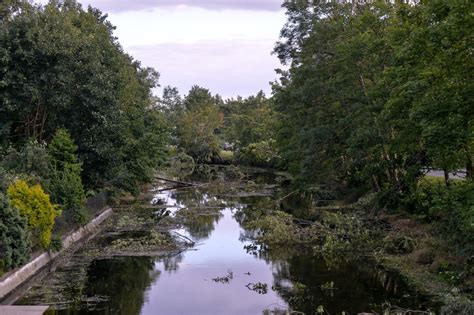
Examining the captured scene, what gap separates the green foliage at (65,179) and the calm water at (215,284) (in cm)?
208

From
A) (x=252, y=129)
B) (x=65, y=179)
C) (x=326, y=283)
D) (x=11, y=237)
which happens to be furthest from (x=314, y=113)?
(x=252, y=129)

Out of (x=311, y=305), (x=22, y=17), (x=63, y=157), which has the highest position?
(x=22, y=17)

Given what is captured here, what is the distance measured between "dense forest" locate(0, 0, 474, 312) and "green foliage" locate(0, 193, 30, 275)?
5 centimetres

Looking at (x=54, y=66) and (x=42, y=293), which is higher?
(x=54, y=66)

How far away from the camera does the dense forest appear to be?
59.5 feet

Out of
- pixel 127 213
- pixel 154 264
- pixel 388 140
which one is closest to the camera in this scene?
pixel 154 264

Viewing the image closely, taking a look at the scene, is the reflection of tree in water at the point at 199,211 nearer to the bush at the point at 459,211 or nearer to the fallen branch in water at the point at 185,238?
the fallen branch in water at the point at 185,238

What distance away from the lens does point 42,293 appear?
19.4 meters

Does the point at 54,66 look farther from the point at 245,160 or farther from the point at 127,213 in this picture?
the point at 245,160

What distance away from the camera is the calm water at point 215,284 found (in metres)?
18.3

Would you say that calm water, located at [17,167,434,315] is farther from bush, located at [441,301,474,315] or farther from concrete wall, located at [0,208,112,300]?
bush, located at [441,301,474,315]

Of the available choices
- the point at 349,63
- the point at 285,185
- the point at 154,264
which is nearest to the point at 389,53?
the point at 349,63

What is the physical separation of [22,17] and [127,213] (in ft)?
46.9

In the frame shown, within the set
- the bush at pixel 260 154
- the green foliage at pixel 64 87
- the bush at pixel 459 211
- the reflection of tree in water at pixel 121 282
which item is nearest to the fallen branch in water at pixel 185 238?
the reflection of tree in water at pixel 121 282
